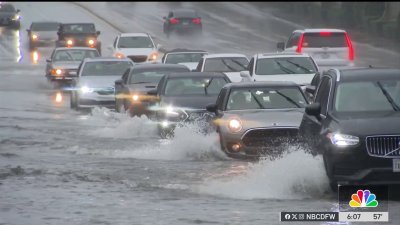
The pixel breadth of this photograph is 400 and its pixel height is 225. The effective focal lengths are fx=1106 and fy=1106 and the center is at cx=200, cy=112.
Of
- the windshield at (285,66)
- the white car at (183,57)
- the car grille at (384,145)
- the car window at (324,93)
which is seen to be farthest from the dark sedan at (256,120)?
the white car at (183,57)

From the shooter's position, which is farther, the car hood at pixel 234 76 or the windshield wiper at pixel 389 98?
the car hood at pixel 234 76

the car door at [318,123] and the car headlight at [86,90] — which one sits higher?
the car door at [318,123]

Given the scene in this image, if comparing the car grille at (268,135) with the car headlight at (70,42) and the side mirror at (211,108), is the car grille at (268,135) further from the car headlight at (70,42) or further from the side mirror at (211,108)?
the car headlight at (70,42)

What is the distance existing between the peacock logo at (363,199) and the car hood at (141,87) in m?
13.1

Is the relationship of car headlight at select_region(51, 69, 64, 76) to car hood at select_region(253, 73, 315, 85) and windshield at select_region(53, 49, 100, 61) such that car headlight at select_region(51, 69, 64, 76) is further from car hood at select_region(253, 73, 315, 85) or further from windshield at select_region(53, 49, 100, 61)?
car hood at select_region(253, 73, 315, 85)

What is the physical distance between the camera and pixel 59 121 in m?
27.5

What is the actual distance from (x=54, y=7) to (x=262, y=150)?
2408 inches

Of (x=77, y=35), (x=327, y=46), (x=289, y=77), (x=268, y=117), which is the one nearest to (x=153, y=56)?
(x=77, y=35)

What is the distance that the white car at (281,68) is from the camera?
2655 cm

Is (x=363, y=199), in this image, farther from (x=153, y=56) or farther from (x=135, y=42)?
(x=135, y=42)

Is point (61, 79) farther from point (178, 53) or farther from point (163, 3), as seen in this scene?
point (163, 3)

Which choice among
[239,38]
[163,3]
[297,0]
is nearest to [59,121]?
[239,38]

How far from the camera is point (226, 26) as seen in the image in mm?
68375

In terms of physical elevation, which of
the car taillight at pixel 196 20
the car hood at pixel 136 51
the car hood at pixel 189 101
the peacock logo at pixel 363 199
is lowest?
the peacock logo at pixel 363 199
